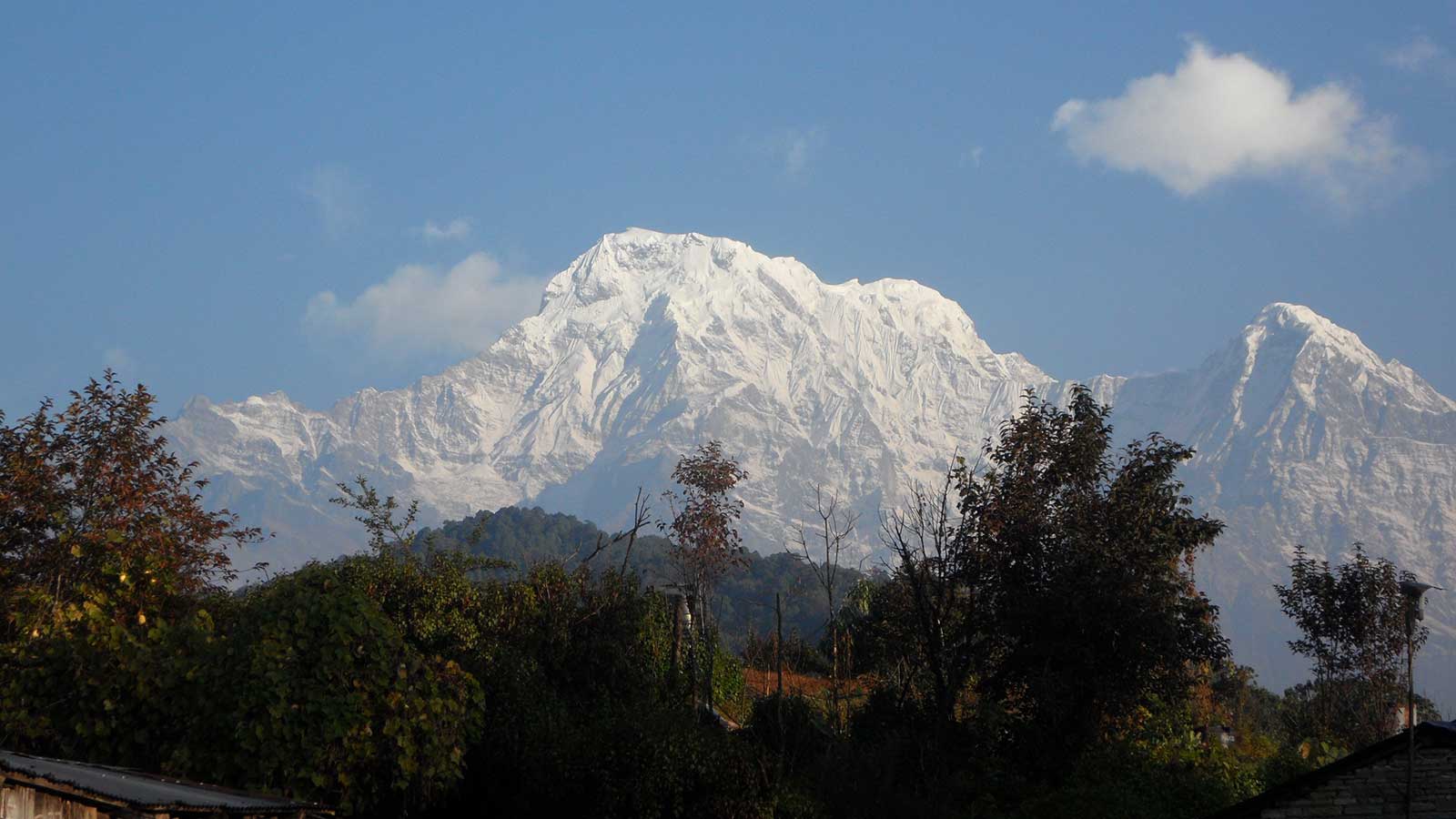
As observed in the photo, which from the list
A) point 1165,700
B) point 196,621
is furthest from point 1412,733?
point 196,621

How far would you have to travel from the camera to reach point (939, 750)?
738 inches

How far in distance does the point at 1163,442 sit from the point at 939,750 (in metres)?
9.01

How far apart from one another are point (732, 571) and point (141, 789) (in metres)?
42.1

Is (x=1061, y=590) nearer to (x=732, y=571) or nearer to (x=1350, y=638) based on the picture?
(x=1350, y=638)

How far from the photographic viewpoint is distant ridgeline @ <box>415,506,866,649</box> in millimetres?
72625

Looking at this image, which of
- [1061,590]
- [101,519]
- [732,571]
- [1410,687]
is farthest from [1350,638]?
[732,571]

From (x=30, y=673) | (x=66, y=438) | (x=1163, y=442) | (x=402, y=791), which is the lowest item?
(x=402, y=791)

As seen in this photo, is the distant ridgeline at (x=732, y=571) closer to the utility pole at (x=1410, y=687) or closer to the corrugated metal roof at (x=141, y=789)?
the utility pole at (x=1410, y=687)

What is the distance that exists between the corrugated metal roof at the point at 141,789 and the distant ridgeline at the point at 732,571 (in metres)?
38.9

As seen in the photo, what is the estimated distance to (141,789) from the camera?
10539 millimetres

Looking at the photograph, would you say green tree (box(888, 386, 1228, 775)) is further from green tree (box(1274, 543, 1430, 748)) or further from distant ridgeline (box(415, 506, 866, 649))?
distant ridgeline (box(415, 506, 866, 649))

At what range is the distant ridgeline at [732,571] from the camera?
72.6m

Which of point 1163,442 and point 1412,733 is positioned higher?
point 1163,442

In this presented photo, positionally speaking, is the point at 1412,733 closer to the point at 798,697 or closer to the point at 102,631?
the point at 798,697
